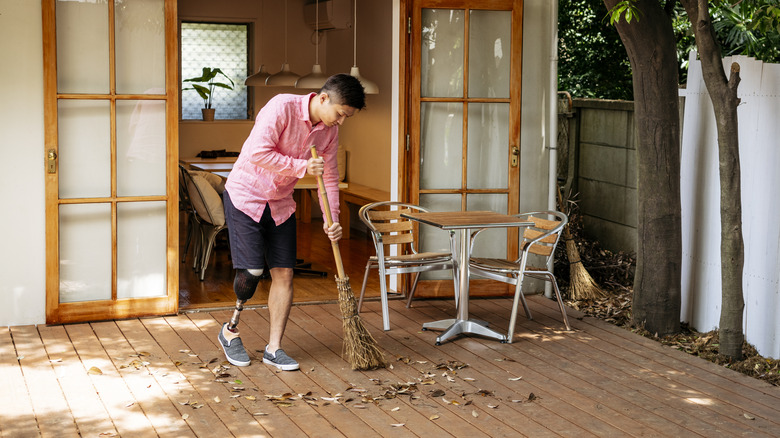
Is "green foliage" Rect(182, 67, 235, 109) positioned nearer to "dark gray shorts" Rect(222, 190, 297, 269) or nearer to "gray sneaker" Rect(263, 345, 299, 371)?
"dark gray shorts" Rect(222, 190, 297, 269)

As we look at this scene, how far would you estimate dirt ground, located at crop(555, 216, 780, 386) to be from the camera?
5.07m

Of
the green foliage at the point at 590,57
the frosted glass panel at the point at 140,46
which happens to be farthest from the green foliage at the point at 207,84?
the frosted glass panel at the point at 140,46

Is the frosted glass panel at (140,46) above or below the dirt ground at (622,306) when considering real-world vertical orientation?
above

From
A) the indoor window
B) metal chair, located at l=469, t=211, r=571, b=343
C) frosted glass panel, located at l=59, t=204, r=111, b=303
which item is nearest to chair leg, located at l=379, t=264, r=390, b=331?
metal chair, located at l=469, t=211, r=571, b=343

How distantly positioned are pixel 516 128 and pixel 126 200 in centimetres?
278

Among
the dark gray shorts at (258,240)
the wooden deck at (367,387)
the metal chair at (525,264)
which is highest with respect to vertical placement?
the dark gray shorts at (258,240)

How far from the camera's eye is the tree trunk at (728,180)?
197 inches

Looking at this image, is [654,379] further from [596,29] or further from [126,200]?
[596,29]

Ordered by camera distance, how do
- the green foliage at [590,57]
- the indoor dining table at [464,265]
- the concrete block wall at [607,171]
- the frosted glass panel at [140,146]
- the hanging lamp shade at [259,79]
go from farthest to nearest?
the green foliage at [590,57]
the hanging lamp shade at [259,79]
the concrete block wall at [607,171]
the frosted glass panel at [140,146]
the indoor dining table at [464,265]

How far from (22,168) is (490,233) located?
3.24m

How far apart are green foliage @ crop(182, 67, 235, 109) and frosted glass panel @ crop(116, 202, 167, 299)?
15.3ft

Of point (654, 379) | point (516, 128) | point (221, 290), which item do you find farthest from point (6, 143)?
point (654, 379)

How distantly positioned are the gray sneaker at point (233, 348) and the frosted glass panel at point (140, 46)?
1759mm

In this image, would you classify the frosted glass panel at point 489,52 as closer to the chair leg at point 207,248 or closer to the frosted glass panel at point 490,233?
the frosted glass panel at point 490,233
